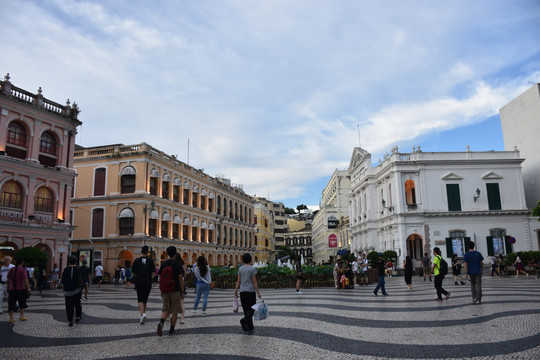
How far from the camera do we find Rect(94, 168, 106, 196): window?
40.4 meters

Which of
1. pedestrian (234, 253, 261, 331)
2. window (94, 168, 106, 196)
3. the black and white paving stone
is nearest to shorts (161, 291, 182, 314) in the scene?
the black and white paving stone

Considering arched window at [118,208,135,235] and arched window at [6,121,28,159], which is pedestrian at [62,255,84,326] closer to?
arched window at [6,121,28,159]

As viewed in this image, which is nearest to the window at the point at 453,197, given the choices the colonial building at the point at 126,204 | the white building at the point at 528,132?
the white building at the point at 528,132

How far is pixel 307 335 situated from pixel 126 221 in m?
34.1

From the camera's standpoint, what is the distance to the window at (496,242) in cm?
3906

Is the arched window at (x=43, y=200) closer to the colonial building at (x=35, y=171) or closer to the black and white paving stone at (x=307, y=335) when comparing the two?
the colonial building at (x=35, y=171)

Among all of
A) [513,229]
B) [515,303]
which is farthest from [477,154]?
[515,303]

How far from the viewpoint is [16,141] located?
27766 mm

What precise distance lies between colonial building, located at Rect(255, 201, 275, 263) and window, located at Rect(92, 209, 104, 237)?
3791 cm

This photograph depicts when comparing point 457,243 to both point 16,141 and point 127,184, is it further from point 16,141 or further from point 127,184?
point 16,141

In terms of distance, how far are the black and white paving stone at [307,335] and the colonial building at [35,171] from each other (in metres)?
17.4

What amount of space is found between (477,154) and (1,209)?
4046cm

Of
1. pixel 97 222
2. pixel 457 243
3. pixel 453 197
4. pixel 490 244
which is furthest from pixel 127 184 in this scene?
pixel 490 244

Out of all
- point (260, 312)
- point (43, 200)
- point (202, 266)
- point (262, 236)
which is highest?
point (43, 200)
